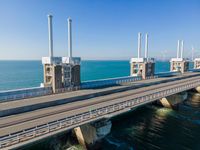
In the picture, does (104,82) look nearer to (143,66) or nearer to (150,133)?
(143,66)

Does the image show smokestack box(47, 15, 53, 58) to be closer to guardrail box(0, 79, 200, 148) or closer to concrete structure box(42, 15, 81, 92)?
concrete structure box(42, 15, 81, 92)

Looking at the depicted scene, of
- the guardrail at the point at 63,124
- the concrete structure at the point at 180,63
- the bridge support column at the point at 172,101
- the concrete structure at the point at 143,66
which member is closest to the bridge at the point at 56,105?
the guardrail at the point at 63,124

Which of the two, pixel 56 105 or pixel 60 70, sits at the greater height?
pixel 60 70

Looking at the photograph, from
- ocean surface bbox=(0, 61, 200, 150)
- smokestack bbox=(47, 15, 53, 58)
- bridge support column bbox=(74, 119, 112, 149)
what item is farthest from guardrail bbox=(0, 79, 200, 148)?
smokestack bbox=(47, 15, 53, 58)

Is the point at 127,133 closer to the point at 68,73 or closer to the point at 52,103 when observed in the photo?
the point at 52,103

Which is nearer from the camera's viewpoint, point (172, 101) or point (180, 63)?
point (172, 101)

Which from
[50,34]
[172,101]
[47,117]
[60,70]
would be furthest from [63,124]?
[172,101]

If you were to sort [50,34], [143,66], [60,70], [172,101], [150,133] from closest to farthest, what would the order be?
[150,133] < [60,70] < [50,34] < [172,101] < [143,66]

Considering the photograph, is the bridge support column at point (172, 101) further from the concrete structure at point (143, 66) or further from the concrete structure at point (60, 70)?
the concrete structure at point (60, 70)

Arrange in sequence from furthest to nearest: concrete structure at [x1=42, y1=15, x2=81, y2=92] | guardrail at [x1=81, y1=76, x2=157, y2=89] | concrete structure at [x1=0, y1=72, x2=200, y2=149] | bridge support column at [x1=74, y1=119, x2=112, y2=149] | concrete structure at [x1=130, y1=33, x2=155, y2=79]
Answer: concrete structure at [x1=130, y1=33, x2=155, y2=79], guardrail at [x1=81, y1=76, x2=157, y2=89], concrete structure at [x1=42, y1=15, x2=81, y2=92], bridge support column at [x1=74, y1=119, x2=112, y2=149], concrete structure at [x1=0, y1=72, x2=200, y2=149]

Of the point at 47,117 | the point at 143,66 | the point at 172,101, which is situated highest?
the point at 143,66
